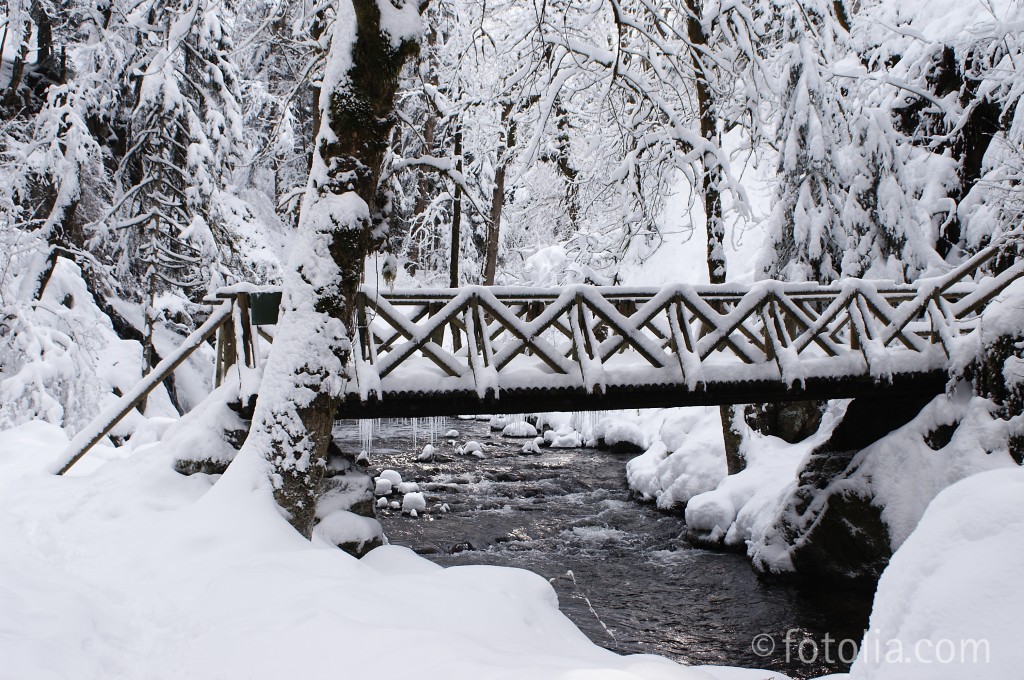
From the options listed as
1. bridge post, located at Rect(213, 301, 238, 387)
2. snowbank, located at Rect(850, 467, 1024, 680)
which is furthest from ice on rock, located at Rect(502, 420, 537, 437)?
snowbank, located at Rect(850, 467, 1024, 680)

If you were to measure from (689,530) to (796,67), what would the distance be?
23.8 feet

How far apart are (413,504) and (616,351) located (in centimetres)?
537

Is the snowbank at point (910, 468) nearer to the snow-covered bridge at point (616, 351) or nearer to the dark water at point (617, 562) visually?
the snow-covered bridge at point (616, 351)

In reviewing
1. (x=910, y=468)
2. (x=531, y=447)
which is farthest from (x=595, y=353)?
(x=531, y=447)

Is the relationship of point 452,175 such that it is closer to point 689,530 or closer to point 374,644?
point 374,644

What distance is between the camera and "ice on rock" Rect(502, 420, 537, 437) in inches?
699

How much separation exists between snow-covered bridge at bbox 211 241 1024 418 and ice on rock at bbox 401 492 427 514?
420cm

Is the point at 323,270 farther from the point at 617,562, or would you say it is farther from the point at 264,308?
the point at 617,562

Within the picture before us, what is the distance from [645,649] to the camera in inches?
254

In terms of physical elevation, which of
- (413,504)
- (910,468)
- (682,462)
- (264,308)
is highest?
(264,308)

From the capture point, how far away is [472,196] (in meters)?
5.65

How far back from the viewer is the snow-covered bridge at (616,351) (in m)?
6.32

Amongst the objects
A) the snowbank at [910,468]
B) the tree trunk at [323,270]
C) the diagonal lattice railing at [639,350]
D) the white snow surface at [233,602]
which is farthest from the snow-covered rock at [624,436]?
the tree trunk at [323,270]

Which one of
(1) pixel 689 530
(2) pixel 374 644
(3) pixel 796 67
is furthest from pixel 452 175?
(3) pixel 796 67
